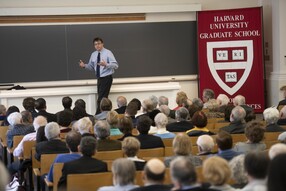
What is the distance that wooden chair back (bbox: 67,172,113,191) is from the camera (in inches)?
186

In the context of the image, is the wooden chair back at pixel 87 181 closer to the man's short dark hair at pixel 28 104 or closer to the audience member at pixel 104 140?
A: the audience member at pixel 104 140

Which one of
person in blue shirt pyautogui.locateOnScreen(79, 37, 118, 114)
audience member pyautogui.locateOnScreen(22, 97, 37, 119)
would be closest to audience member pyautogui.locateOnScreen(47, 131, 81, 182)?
audience member pyautogui.locateOnScreen(22, 97, 37, 119)

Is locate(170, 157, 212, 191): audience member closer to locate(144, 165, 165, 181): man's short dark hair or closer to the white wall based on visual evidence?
locate(144, 165, 165, 181): man's short dark hair

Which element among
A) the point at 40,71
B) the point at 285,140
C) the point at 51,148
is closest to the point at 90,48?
the point at 40,71

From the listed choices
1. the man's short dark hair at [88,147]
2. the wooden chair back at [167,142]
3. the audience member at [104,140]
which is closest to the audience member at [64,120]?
the audience member at [104,140]

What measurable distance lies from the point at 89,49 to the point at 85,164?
766cm

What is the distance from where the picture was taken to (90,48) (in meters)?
12.6

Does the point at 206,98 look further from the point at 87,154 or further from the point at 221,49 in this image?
the point at 87,154

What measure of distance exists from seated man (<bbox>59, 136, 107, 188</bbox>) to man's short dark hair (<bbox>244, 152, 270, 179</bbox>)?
5.23 feet

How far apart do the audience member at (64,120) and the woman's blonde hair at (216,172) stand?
356 centimetres

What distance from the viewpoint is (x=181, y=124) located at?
750cm

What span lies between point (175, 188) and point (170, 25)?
945cm

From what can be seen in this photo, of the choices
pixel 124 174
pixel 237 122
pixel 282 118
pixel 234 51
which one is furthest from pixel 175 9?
pixel 124 174

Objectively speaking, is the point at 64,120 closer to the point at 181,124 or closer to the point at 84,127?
the point at 84,127
